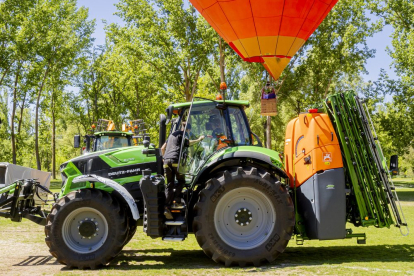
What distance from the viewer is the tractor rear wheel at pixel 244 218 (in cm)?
711

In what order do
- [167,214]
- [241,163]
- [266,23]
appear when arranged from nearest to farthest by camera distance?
[167,214] → [241,163] → [266,23]

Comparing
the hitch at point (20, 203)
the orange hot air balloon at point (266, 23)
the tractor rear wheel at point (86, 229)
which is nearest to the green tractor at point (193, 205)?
the tractor rear wheel at point (86, 229)

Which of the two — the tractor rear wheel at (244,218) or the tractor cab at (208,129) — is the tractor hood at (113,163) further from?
the tractor rear wheel at (244,218)

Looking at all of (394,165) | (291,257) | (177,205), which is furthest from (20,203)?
(394,165)

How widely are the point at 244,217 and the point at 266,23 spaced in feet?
25.4

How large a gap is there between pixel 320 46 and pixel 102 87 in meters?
25.7

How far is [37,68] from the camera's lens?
3672cm

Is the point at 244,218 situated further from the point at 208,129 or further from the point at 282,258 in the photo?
the point at 208,129

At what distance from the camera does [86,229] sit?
729cm

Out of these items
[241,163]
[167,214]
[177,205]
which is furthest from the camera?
[241,163]

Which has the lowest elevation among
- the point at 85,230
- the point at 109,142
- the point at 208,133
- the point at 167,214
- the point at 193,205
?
the point at 85,230

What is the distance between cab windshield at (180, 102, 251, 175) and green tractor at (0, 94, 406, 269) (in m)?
0.02

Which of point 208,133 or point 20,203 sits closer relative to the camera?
point 208,133

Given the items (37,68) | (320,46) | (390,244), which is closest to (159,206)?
(390,244)
